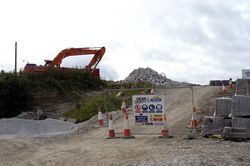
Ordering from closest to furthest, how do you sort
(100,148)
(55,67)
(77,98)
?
(100,148) < (77,98) < (55,67)

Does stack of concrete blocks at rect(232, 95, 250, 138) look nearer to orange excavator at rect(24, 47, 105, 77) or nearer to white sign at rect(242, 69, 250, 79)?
white sign at rect(242, 69, 250, 79)

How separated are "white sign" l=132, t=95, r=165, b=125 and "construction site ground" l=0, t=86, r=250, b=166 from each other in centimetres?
59

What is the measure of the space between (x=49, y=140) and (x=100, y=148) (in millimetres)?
4505

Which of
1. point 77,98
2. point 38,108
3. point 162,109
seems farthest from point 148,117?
point 77,98

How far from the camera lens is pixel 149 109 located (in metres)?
17.5

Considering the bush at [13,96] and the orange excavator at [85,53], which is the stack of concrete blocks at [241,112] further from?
the orange excavator at [85,53]

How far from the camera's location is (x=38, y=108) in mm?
30188

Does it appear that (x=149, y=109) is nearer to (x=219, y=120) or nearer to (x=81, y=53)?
(x=219, y=120)

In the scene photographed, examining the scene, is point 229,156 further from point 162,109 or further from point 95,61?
point 95,61

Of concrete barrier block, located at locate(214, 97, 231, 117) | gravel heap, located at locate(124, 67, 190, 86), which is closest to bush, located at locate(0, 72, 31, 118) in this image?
concrete barrier block, located at locate(214, 97, 231, 117)

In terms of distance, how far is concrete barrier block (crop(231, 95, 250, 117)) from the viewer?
15.6 m

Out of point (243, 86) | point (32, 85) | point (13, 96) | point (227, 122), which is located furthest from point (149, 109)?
point (32, 85)

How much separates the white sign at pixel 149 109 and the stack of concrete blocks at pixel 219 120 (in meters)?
1.60

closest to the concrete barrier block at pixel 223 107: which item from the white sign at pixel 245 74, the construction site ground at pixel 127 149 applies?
the construction site ground at pixel 127 149
